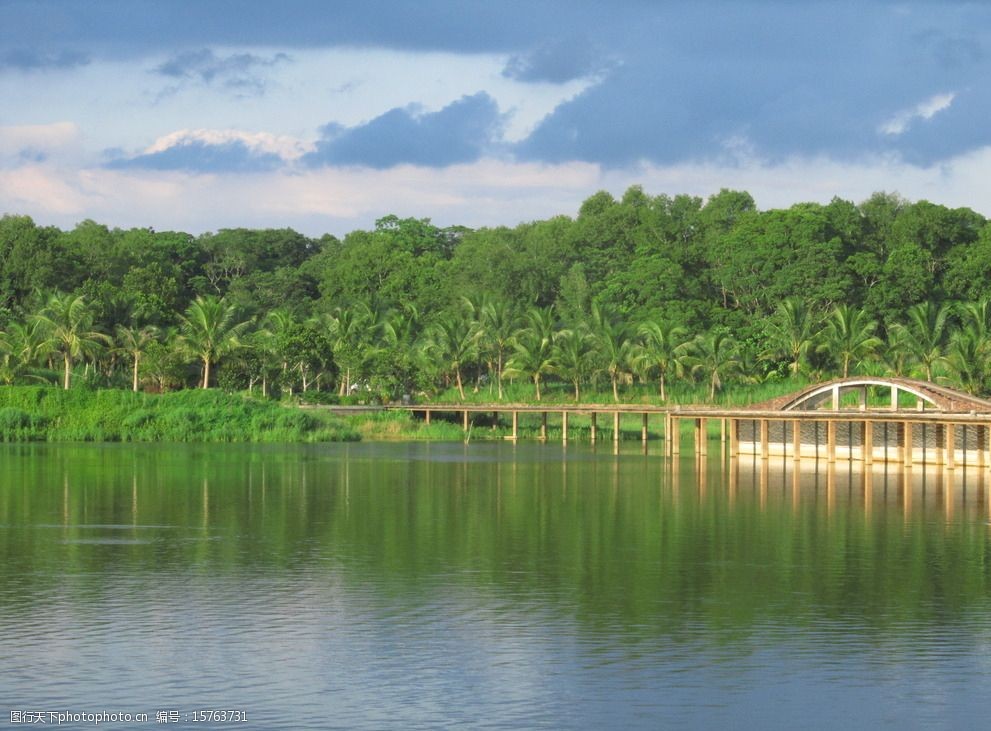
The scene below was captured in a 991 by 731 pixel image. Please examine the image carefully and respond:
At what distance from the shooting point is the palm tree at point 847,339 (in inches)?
3526

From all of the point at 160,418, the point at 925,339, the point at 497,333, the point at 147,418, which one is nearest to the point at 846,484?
the point at 925,339

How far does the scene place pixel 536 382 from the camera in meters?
93.7

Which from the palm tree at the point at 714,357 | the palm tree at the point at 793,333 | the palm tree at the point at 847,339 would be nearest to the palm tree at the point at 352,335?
the palm tree at the point at 714,357

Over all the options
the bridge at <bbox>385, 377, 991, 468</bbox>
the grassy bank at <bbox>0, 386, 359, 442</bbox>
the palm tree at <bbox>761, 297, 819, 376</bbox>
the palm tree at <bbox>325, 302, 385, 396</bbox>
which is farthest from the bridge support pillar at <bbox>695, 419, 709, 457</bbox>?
the palm tree at <bbox>325, 302, 385, 396</bbox>

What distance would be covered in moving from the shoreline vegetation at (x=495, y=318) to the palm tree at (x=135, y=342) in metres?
0.22

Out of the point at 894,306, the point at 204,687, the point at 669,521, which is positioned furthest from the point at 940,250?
the point at 204,687

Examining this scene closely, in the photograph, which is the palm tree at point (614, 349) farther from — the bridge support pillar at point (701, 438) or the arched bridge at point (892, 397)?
the arched bridge at point (892, 397)

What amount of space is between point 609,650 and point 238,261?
352 feet

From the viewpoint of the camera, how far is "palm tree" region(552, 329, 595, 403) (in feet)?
308

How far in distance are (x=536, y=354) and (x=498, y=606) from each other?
68763mm

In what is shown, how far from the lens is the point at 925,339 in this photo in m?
87.4

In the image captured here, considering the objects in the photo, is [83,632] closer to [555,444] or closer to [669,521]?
[669,521]

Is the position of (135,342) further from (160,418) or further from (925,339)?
(925,339)

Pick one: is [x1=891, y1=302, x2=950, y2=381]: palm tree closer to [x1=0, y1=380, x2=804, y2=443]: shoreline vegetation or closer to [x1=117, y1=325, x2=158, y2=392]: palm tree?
[x1=0, y1=380, x2=804, y2=443]: shoreline vegetation
